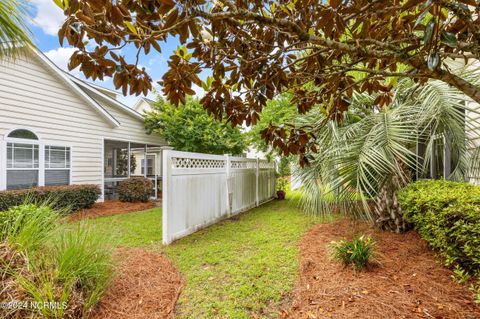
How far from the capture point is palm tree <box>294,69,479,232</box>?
3.79 m

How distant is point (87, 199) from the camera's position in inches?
308

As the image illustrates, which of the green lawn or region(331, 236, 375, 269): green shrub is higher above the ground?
region(331, 236, 375, 269): green shrub

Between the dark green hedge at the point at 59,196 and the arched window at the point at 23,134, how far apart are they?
4.82 feet

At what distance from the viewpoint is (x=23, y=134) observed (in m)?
7.01

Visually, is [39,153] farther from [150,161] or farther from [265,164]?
[265,164]

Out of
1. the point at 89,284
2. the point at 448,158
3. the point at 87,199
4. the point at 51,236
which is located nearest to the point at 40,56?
the point at 87,199

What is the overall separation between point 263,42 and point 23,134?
8.01 m

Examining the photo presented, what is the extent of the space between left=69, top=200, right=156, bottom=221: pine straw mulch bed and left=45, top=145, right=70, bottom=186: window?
1.25 metres

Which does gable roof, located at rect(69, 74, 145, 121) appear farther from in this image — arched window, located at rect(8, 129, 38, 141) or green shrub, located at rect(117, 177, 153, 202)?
green shrub, located at rect(117, 177, 153, 202)

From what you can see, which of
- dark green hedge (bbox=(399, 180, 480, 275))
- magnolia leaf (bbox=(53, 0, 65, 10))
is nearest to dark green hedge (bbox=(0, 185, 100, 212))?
magnolia leaf (bbox=(53, 0, 65, 10))

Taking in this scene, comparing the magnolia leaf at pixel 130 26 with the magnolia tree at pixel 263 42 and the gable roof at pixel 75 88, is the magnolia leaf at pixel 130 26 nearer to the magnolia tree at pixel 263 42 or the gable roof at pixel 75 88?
the magnolia tree at pixel 263 42

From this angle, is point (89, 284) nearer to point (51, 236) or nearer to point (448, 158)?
point (51, 236)

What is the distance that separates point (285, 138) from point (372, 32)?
109cm

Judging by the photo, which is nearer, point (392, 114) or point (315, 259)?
point (315, 259)
